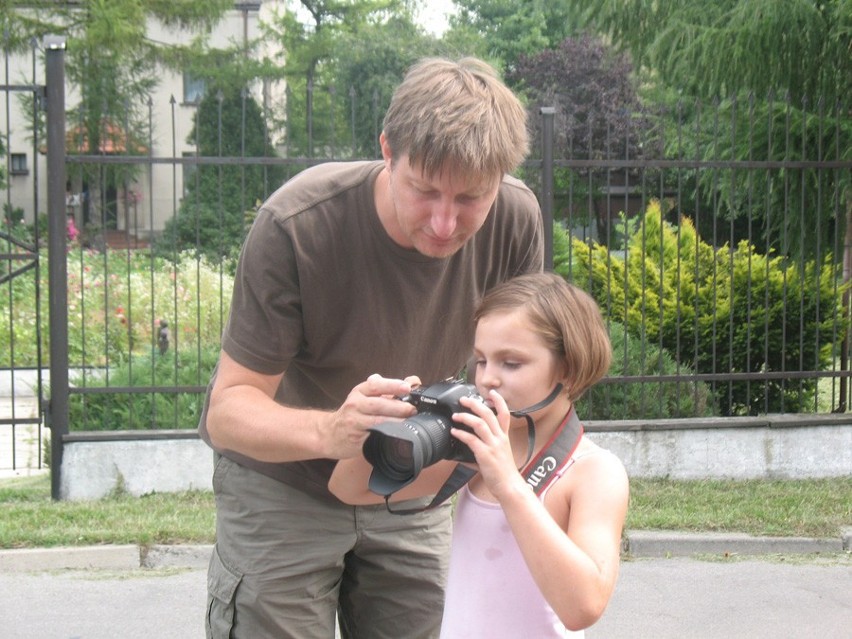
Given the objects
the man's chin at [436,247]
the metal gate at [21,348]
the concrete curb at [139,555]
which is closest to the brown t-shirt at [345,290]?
the man's chin at [436,247]

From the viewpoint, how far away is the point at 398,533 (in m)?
2.76

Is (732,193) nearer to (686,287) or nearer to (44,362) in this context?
(686,287)

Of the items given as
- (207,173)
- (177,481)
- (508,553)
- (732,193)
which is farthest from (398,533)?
(207,173)

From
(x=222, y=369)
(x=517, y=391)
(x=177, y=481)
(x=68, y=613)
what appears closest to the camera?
(x=517, y=391)

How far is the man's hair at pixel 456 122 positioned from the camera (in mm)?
2139

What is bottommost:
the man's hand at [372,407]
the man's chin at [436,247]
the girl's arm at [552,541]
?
the girl's arm at [552,541]

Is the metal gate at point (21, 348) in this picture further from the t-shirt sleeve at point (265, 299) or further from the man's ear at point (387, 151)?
the man's ear at point (387, 151)

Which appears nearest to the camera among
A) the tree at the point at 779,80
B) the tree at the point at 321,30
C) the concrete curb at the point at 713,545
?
the concrete curb at the point at 713,545

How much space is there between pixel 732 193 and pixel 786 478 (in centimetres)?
181

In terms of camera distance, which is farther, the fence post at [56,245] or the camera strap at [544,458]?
the fence post at [56,245]

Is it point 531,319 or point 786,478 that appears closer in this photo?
point 531,319

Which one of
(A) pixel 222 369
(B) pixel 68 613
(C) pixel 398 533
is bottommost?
(B) pixel 68 613

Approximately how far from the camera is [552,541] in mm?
1992

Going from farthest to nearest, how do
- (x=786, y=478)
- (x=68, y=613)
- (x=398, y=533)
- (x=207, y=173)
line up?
(x=207, y=173)
(x=786, y=478)
(x=68, y=613)
(x=398, y=533)
